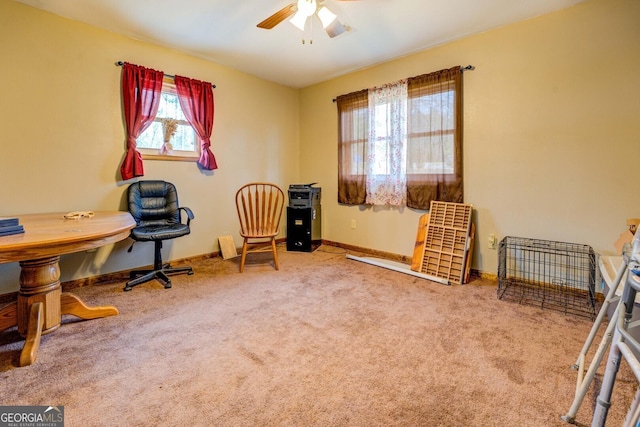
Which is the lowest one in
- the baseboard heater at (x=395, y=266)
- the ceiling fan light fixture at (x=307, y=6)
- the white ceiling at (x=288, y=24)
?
the baseboard heater at (x=395, y=266)

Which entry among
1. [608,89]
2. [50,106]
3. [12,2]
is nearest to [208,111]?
[50,106]

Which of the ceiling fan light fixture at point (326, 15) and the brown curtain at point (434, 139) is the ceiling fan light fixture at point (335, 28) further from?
the brown curtain at point (434, 139)

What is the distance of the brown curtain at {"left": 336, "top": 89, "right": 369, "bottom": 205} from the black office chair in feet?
6.59

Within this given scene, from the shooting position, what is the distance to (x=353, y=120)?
388cm

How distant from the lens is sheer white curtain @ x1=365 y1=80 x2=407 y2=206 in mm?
3404

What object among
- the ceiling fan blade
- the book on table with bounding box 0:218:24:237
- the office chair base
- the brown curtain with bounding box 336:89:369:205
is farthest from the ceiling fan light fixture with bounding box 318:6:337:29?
the office chair base

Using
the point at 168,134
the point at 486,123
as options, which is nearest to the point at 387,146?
the point at 486,123

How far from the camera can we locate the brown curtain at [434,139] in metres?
3.00

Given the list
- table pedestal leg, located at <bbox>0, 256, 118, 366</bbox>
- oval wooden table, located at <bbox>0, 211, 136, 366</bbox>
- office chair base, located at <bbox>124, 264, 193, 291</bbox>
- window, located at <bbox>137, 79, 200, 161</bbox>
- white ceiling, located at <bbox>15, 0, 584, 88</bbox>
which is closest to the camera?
oval wooden table, located at <bbox>0, 211, 136, 366</bbox>

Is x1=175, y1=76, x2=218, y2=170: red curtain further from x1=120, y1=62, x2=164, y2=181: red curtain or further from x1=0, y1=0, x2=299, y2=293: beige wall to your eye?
x1=120, y1=62, x2=164, y2=181: red curtain

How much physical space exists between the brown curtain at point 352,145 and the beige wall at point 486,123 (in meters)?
0.59

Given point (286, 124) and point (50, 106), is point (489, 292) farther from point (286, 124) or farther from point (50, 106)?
point (50, 106)

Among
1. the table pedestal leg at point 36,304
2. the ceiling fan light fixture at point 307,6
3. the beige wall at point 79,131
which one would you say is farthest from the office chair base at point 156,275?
the ceiling fan light fixture at point 307,6

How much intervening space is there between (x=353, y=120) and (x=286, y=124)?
3.69 feet
